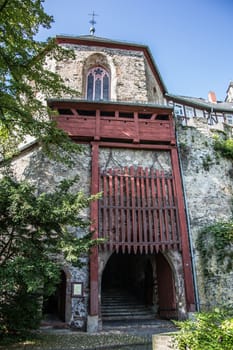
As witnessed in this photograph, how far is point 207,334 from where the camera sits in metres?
2.71

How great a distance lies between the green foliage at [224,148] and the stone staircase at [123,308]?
6908 millimetres

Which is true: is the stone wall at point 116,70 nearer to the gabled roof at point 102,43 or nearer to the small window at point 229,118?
the gabled roof at point 102,43

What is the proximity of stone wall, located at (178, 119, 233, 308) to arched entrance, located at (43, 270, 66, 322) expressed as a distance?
4.32 meters

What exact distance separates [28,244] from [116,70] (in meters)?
10.1

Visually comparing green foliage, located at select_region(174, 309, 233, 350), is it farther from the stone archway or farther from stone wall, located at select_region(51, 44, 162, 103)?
stone wall, located at select_region(51, 44, 162, 103)

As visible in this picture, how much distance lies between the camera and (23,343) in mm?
5949

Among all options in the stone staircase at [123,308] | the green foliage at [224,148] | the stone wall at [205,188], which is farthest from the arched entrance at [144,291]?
the green foliage at [224,148]

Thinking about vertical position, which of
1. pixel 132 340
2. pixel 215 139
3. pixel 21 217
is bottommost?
pixel 132 340

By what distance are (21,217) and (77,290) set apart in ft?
11.5

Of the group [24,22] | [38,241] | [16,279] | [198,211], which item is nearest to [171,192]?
[198,211]

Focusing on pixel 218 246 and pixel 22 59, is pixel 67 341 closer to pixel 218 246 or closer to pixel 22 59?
pixel 218 246

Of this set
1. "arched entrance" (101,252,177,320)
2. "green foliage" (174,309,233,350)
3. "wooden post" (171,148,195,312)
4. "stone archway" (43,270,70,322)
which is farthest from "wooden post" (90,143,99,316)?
"green foliage" (174,309,233,350)

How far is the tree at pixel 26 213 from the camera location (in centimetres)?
562

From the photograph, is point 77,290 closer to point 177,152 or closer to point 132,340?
point 132,340
